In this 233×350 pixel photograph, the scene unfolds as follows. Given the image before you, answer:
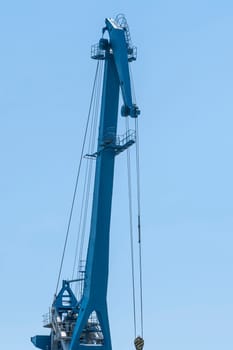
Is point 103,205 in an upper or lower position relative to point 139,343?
upper

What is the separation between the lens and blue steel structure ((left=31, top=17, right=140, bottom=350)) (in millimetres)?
44938

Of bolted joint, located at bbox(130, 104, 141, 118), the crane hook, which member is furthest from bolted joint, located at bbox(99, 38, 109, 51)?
the crane hook

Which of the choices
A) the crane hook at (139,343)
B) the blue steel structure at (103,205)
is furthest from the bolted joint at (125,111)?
the crane hook at (139,343)

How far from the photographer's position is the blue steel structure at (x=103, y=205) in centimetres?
4494

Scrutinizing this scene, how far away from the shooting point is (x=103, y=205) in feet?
150

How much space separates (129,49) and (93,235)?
8251 mm

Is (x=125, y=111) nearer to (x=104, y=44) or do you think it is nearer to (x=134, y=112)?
(x=134, y=112)

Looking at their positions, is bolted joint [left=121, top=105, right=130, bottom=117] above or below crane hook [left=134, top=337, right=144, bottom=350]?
above

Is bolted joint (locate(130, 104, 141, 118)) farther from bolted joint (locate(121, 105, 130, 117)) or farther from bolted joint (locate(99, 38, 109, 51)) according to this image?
bolted joint (locate(99, 38, 109, 51))

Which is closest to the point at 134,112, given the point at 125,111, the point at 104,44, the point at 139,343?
the point at 125,111

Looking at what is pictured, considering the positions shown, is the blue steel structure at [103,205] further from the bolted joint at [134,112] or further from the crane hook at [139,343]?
the crane hook at [139,343]

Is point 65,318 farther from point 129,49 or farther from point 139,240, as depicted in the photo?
point 129,49

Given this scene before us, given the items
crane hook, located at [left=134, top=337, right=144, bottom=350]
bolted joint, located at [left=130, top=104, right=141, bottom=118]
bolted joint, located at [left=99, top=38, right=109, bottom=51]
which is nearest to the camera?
crane hook, located at [left=134, top=337, right=144, bottom=350]

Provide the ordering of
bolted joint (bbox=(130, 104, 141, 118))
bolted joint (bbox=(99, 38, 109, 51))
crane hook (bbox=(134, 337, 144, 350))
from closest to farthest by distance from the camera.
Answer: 1. crane hook (bbox=(134, 337, 144, 350))
2. bolted joint (bbox=(130, 104, 141, 118))
3. bolted joint (bbox=(99, 38, 109, 51))
